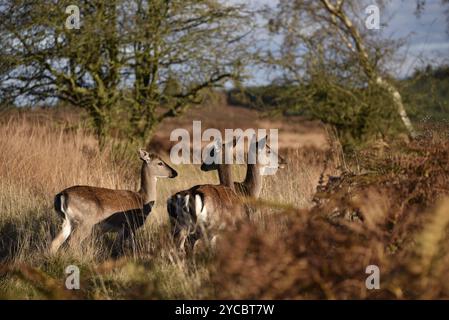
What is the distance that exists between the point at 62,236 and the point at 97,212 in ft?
2.09

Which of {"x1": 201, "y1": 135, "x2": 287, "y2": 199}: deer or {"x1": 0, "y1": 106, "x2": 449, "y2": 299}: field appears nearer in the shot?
{"x1": 0, "y1": 106, "x2": 449, "y2": 299}: field

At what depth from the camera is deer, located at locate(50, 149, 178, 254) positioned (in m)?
8.01

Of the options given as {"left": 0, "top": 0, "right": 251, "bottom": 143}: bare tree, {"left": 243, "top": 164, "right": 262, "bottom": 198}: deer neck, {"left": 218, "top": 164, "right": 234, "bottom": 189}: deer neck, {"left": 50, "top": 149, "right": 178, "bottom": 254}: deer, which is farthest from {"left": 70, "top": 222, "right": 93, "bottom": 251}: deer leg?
{"left": 0, "top": 0, "right": 251, "bottom": 143}: bare tree

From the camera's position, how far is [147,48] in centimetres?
1638

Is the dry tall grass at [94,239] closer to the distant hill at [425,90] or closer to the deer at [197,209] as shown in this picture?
the deer at [197,209]

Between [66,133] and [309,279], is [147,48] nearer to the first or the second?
[66,133]

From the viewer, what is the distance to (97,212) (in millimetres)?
8258

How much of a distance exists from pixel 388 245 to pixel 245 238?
2.98ft

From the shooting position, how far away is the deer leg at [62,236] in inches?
295

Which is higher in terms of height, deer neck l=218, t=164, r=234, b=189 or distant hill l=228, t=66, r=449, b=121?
distant hill l=228, t=66, r=449, b=121

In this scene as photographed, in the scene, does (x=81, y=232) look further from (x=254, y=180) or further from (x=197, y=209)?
(x=254, y=180)

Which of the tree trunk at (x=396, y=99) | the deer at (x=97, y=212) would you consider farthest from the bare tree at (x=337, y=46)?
the deer at (x=97, y=212)

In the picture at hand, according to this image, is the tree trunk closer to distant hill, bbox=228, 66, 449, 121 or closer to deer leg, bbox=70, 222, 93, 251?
distant hill, bbox=228, 66, 449, 121

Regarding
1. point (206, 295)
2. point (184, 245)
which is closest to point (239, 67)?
point (184, 245)
